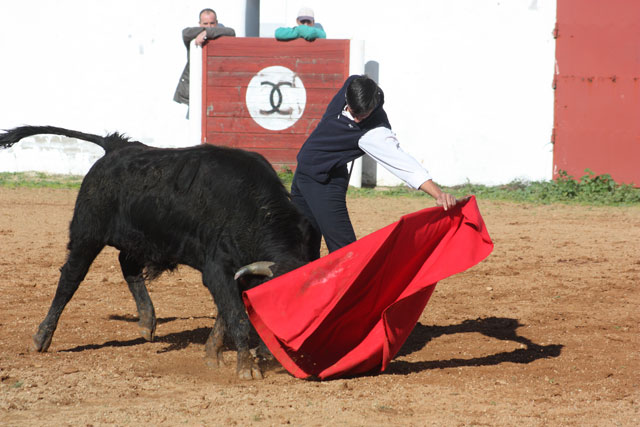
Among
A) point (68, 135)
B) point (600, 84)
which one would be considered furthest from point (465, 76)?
point (68, 135)

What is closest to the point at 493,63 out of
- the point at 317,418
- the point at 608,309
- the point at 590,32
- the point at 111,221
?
the point at 590,32

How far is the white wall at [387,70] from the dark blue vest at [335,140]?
22.1ft

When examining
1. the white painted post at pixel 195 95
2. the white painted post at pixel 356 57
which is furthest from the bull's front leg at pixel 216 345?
the white painted post at pixel 195 95

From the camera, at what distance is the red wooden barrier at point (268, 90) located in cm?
1041

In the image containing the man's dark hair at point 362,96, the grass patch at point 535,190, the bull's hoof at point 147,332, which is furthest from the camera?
the grass patch at point 535,190

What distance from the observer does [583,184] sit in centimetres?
1001

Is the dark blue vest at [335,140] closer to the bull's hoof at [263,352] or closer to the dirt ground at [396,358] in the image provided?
the bull's hoof at [263,352]

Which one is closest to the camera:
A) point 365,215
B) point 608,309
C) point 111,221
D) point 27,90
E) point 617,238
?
point 111,221

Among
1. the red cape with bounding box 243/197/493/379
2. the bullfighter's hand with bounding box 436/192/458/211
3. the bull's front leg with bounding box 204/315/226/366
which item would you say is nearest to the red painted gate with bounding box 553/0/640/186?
the red cape with bounding box 243/197/493/379

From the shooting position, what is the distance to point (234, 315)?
146 inches

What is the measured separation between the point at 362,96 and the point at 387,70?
7038 millimetres

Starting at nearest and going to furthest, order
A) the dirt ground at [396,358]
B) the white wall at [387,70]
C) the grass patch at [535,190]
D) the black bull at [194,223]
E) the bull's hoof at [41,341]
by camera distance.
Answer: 1. the dirt ground at [396,358]
2. the black bull at [194,223]
3. the bull's hoof at [41,341]
4. the grass patch at [535,190]
5. the white wall at [387,70]

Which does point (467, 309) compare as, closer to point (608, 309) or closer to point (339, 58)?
point (608, 309)

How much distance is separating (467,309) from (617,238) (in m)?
2.81
